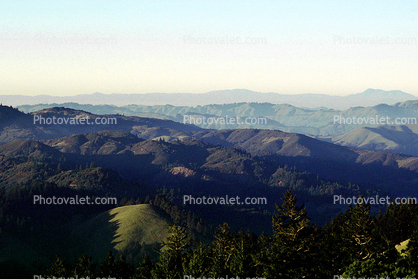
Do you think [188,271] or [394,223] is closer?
[188,271]

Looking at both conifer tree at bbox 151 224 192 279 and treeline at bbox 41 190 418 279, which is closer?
treeline at bbox 41 190 418 279

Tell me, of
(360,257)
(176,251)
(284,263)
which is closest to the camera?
(284,263)

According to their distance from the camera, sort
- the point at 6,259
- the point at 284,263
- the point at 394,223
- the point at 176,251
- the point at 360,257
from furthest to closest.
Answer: the point at 6,259 → the point at 394,223 → the point at 176,251 → the point at 360,257 → the point at 284,263

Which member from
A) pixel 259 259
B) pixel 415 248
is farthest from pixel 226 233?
pixel 415 248

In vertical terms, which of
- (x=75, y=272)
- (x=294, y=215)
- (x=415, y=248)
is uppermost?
(x=294, y=215)

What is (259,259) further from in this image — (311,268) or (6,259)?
(6,259)

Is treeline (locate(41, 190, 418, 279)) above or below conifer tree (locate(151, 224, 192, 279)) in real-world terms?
above

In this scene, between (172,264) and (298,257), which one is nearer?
(298,257)

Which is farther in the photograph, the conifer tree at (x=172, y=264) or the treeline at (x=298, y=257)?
the conifer tree at (x=172, y=264)

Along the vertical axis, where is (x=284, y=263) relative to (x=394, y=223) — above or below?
above

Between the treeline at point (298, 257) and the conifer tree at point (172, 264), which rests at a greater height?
the treeline at point (298, 257)

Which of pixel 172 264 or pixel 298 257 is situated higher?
pixel 298 257
